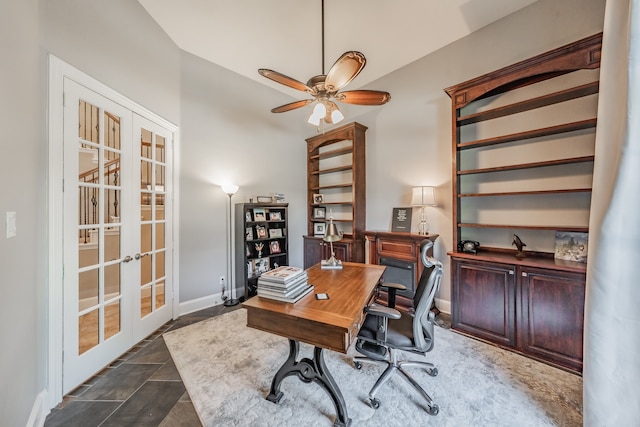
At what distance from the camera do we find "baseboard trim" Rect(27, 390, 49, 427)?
1.41 metres

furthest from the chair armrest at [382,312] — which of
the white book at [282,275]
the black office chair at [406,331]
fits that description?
the white book at [282,275]

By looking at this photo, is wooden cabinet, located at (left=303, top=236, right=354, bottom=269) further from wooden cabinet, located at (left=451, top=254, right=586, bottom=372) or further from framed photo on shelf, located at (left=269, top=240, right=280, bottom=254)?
wooden cabinet, located at (left=451, top=254, right=586, bottom=372)

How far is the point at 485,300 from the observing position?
7.94 feet

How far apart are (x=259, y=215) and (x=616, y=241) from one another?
354 centimetres

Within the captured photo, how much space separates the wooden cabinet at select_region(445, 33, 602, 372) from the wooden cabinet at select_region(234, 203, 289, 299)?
2.59 metres

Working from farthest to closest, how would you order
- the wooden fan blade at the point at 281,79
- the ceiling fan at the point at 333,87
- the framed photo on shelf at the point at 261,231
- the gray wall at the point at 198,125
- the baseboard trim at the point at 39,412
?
the framed photo on shelf at the point at 261,231, the wooden fan blade at the point at 281,79, the ceiling fan at the point at 333,87, the baseboard trim at the point at 39,412, the gray wall at the point at 198,125

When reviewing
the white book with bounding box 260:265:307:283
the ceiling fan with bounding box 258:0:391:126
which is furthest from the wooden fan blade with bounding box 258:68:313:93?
the white book with bounding box 260:265:307:283

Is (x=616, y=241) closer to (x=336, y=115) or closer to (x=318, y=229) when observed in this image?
(x=336, y=115)

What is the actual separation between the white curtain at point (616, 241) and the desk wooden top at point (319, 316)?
3.87ft

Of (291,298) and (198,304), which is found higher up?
(291,298)

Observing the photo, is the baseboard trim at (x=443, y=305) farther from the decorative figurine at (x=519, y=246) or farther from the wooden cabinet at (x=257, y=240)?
the wooden cabinet at (x=257, y=240)

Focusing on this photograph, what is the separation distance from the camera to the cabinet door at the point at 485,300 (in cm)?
227

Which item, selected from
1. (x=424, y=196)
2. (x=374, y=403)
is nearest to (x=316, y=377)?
(x=374, y=403)

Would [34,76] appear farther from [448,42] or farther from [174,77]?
[448,42]
